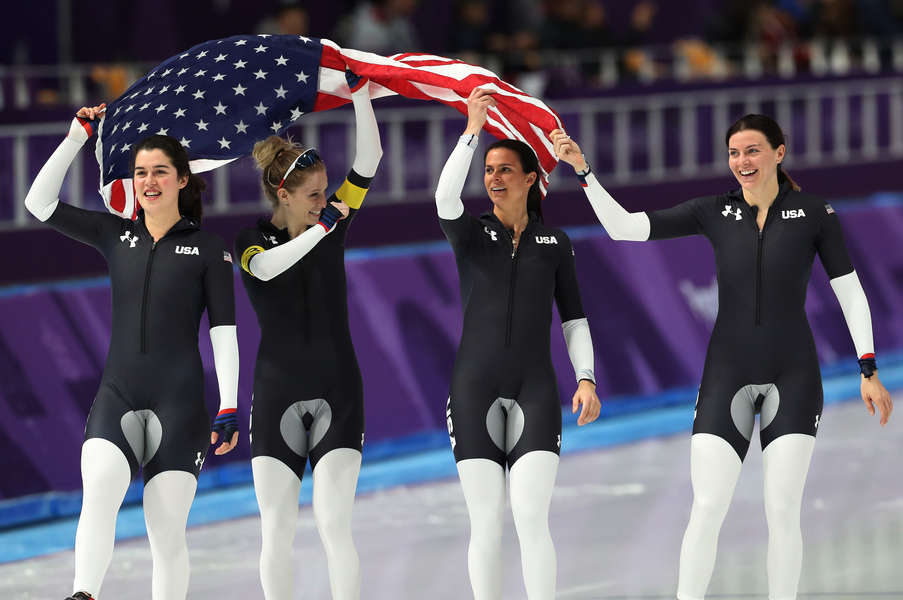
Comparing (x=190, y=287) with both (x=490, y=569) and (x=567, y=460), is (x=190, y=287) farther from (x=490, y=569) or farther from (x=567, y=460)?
(x=567, y=460)

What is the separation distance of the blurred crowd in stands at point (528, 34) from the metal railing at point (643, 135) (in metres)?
0.63

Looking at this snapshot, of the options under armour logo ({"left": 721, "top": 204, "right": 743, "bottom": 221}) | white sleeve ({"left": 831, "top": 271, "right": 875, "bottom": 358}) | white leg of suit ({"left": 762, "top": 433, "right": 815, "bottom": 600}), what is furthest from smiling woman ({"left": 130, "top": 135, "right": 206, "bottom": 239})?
white sleeve ({"left": 831, "top": 271, "right": 875, "bottom": 358})

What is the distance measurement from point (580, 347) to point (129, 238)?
179cm

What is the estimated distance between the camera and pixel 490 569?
6.70m

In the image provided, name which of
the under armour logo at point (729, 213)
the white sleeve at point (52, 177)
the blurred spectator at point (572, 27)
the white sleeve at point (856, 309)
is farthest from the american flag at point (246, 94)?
the blurred spectator at point (572, 27)

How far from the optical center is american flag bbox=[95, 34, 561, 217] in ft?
24.4

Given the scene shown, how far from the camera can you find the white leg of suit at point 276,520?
22.2 ft

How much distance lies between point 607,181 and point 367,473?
4.50m

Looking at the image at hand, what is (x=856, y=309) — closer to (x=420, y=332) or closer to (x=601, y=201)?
(x=601, y=201)

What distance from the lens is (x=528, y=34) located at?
16.0 m

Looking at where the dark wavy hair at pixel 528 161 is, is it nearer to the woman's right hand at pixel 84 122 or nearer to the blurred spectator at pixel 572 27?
the woman's right hand at pixel 84 122

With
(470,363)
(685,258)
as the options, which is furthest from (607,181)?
(470,363)

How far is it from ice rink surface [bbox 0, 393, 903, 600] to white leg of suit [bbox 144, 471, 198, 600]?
1.56 m

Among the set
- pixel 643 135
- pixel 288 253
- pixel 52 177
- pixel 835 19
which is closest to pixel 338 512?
pixel 288 253
